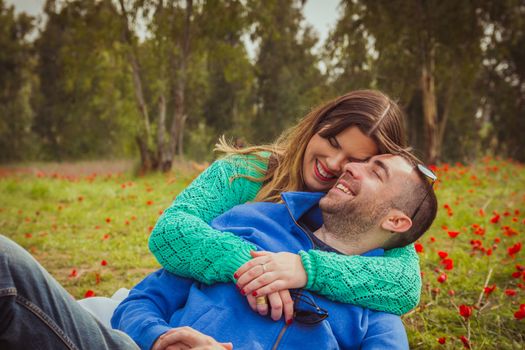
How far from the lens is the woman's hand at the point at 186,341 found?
1.61 m

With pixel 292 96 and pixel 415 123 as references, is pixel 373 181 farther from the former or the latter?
pixel 292 96

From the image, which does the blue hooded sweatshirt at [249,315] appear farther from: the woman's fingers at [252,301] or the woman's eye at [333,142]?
the woman's eye at [333,142]

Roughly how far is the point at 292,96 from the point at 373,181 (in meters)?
32.5

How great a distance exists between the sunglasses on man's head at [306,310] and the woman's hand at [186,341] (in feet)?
1.10

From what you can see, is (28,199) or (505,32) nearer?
(28,199)

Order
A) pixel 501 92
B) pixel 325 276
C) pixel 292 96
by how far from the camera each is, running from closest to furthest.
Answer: pixel 325 276 < pixel 501 92 < pixel 292 96

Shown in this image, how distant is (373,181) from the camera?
224 cm

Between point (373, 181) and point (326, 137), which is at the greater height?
point (326, 137)

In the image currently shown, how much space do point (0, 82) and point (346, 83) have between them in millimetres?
24286

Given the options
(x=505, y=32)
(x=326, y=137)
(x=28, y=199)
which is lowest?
(x=28, y=199)

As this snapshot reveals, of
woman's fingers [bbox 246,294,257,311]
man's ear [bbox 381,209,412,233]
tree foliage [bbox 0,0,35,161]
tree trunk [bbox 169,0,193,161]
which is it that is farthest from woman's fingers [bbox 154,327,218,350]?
tree foliage [bbox 0,0,35,161]

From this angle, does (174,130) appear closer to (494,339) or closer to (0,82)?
(494,339)

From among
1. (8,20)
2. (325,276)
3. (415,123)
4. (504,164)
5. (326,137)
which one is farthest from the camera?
(8,20)

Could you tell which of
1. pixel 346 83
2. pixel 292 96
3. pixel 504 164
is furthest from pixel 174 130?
pixel 292 96
